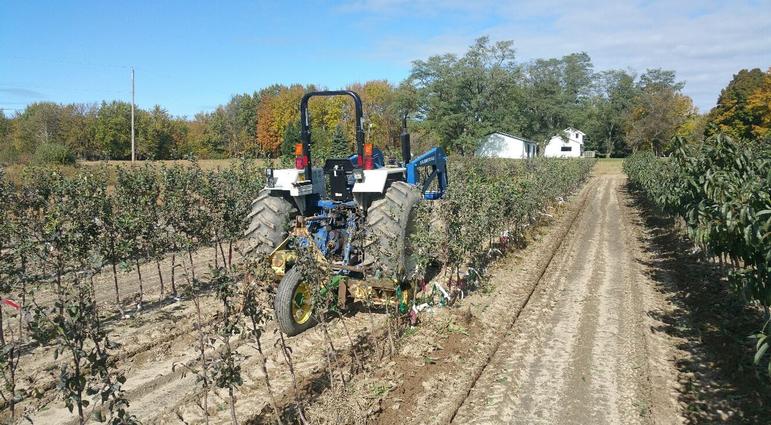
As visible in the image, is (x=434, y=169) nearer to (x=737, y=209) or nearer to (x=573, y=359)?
(x=573, y=359)

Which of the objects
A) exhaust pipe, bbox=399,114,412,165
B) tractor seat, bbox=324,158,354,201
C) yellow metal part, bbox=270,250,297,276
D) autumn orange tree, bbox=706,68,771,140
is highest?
autumn orange tree, bbox=706,68,771,140

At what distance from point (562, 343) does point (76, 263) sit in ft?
23.7

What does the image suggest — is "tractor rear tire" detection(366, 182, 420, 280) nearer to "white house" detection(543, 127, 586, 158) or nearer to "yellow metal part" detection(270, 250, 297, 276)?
"yellow metal part" detection(270, 250, 297, 276)

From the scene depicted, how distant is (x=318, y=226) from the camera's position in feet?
28.6

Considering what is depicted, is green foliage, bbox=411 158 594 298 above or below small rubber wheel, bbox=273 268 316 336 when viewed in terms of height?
above

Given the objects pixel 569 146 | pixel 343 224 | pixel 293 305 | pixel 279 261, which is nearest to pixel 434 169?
pixel 343 224

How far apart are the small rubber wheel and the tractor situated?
0.01m

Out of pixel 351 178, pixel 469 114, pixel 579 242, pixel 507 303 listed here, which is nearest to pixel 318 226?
pixel 351 178

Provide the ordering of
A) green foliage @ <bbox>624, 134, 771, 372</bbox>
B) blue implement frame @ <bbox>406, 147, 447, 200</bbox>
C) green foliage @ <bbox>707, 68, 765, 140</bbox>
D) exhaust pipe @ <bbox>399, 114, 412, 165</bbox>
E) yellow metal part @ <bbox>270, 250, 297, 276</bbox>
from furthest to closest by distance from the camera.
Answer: green foliage @ <bbox>707, 68, 765, 140</bbox> → blue implement frame @ <bbox>406, 147, 447, 200</bbox> → exhaust pipe @ <bbox>399, 114, 412, 165</bbox> → yellow metal part @ <bbox>270, 250, 297, 276</bbox> → green foliage @ <bbox>624, 134, 771, 372</bbox>

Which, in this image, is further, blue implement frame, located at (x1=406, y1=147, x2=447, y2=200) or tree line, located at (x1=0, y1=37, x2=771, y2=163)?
tree line, located at (x1=0, y1=37, x2=771, y2=163)

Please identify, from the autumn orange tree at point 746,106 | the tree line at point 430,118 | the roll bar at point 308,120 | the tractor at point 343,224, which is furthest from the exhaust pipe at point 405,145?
the autumn orange tree at point 746,106

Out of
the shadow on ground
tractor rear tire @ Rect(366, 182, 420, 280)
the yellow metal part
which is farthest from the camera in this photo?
the yellow metal part

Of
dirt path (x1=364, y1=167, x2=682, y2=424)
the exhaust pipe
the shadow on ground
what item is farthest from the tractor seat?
the shadow on ground

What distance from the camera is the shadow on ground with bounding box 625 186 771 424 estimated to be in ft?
18.5
